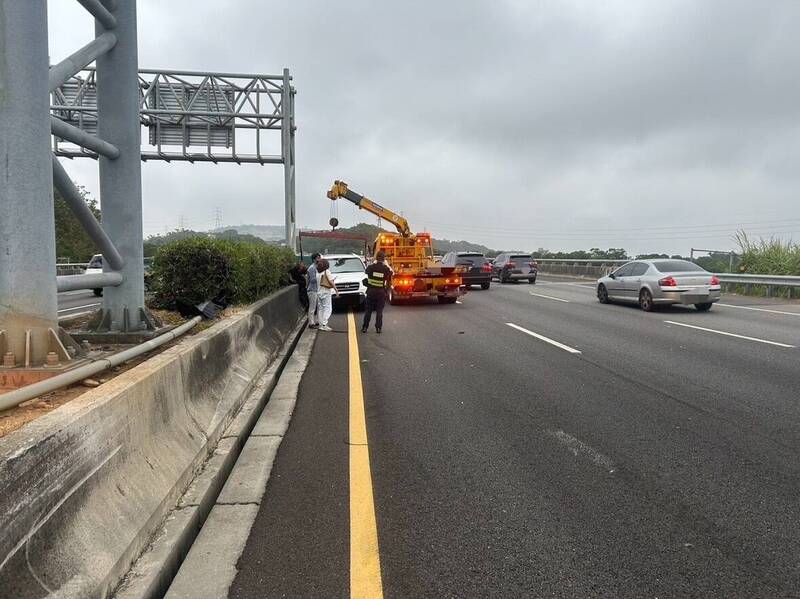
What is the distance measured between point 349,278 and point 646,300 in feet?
27.9

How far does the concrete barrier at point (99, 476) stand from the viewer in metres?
2.27

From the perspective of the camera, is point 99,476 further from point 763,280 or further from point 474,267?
point 474,267

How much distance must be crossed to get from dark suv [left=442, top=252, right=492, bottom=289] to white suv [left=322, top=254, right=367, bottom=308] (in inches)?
384

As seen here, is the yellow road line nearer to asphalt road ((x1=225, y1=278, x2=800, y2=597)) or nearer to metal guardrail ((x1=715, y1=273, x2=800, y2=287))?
asphalt road ((x1=225, y1=278, x2=800, y2=597))

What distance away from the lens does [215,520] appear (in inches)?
147

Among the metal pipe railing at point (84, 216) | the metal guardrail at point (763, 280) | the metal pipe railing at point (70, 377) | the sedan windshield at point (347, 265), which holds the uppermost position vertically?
the metal pipe railing at point (84, 216)

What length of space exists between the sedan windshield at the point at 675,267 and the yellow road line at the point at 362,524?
13.4m

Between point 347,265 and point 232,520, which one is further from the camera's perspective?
point 347,265

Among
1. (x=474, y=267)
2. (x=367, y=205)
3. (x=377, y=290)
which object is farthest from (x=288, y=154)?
(x=377, y=290)

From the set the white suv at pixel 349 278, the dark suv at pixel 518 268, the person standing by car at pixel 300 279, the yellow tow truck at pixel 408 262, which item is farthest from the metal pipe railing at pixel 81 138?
the dark suv at pixel 518 268

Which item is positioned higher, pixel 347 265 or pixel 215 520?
pixel 347 265

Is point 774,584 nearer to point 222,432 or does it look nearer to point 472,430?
point 472,430

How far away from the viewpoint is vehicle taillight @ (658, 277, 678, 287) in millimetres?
16016

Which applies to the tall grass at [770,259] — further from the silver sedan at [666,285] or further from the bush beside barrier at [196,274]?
the bush beside barrier at [196,274]
